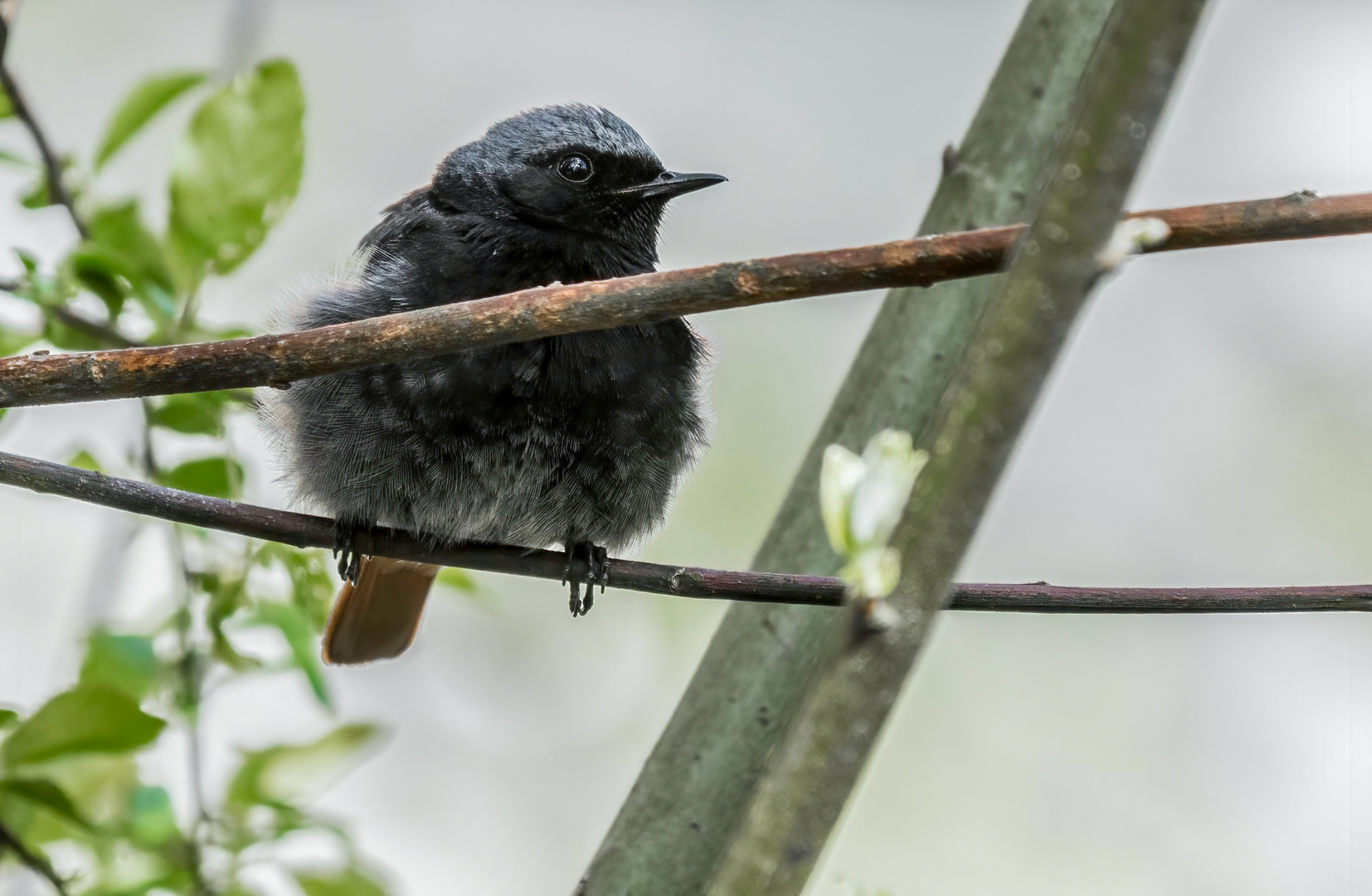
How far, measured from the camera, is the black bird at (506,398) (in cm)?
323

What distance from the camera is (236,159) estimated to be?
2.71 meters

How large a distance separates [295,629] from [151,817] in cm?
45

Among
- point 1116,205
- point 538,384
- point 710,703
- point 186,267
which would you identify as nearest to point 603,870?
point 710,703

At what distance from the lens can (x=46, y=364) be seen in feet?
5.73

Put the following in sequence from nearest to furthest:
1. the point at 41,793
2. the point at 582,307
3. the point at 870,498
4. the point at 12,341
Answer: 1. the point at 870,498
2. the point at 582,307
3. the point at 41,793
4. the point at 12,341

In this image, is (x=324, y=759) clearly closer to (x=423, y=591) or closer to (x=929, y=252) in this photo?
(x=423, y=591)

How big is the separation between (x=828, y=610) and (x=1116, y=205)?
1.78m

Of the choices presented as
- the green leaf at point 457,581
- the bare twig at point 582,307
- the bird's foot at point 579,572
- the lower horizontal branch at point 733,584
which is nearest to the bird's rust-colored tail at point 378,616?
the bird's foot at point 579,572

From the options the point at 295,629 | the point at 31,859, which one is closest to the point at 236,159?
the point at 295,629

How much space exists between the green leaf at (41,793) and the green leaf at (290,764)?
2.07 feet

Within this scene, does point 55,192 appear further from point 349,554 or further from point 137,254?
point 349,554

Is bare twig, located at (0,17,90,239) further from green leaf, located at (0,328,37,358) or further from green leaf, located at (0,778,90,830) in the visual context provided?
green leaf, located at (0,778,90,830)

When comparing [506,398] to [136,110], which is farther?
[506,398]

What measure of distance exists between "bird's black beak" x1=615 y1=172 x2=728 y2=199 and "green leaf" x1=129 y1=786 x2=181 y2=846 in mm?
2072
